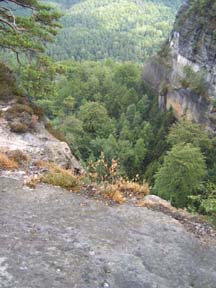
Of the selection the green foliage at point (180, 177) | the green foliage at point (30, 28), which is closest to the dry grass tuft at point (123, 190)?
the green foliage at point (30, 28)

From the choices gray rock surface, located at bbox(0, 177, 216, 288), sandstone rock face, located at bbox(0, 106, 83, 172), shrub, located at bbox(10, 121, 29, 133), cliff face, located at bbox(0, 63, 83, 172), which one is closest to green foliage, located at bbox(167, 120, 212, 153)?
cliff face, located at bbox(0, 63, 83, 172)

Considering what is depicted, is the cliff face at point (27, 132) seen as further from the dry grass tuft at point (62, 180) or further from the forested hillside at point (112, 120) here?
the dry grass tuft at point (62, 180)

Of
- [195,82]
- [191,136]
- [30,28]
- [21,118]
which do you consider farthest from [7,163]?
[195,82]

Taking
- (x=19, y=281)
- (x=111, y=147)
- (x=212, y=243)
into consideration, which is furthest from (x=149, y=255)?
(x=111, y=147)

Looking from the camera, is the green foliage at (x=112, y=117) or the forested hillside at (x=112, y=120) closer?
the forested hillside at (x=112, y=120)

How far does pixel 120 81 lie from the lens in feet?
273

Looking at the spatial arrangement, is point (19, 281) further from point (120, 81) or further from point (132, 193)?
point (120, 81)

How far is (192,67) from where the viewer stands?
→ 59938 millimetres

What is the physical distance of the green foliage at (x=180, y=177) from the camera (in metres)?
33.1

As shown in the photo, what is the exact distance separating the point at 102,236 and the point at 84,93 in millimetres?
67669

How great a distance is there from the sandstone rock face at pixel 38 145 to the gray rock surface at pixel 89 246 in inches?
96.2

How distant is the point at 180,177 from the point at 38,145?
67.6ft

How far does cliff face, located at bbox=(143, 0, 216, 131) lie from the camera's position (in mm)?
53406

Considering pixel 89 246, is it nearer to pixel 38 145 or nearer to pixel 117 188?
pixel 117 188
